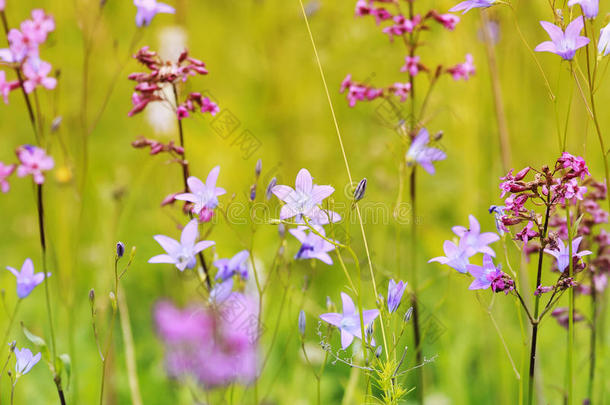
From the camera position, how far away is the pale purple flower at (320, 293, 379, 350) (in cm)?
98

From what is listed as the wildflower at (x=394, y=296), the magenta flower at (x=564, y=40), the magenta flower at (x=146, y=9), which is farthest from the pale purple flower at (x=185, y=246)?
the magenta flower at (x=564, y=40)

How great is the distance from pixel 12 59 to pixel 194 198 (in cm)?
43

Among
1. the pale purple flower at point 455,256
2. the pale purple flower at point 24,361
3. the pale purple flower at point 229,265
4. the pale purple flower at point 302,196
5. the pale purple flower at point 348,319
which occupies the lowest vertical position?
the pale purple flower at point 24,361

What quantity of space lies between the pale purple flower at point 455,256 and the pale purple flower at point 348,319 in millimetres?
137

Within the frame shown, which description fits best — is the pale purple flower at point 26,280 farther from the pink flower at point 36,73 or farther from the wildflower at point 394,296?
the wildflower at point 394,296

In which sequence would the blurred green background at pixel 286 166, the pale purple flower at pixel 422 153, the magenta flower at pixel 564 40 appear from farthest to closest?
1. the blurred green background at pixel 286 166
2. the pale purple flower at pixel 422 153
3. the magenta flower at pixel 564 40

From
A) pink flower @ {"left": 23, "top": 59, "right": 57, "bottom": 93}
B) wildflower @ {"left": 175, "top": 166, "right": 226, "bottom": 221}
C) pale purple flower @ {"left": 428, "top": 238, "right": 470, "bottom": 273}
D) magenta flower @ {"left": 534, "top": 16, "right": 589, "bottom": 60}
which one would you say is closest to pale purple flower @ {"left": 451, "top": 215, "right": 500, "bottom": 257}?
pale purple flower @ {"left": 428, "top": 238, "right": 470, "bottom": 273}

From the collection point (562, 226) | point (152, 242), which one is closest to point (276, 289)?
point (152, 242)

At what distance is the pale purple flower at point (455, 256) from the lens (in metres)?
0.98

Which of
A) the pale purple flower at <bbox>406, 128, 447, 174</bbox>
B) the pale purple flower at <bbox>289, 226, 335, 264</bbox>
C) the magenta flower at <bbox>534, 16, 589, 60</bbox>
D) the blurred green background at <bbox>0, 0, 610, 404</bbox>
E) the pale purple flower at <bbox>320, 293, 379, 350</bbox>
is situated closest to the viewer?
the magenta flower at <bbox>534, 16, 589, 60</bbox>

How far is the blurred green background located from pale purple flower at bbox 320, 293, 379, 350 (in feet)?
2.25

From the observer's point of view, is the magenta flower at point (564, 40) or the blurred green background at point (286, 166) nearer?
the magenta flower at point (564, 40)

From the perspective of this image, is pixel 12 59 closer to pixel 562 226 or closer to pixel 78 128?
pixel 562 226

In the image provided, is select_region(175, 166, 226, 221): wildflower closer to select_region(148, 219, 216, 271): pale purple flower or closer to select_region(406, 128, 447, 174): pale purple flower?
select_region(148, 219, 216, 271): pale purple flower
